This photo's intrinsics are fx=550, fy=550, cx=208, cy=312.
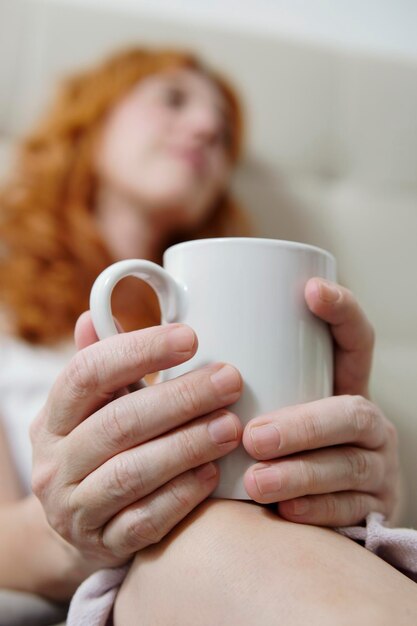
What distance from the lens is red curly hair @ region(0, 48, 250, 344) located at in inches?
43.3

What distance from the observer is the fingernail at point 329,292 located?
0.40 meters

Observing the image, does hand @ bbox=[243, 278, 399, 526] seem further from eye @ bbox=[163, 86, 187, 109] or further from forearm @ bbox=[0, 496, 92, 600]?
eye @ bbox=[163, 86, 187, 109]

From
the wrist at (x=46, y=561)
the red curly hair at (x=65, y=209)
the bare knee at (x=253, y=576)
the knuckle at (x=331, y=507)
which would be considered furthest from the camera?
the red curly hair at (x=65, y=209)

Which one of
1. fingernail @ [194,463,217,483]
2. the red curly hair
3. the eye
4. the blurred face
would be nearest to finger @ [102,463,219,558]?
fingernail @ [194,463,217,483]

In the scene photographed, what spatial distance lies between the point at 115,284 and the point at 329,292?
0.16m

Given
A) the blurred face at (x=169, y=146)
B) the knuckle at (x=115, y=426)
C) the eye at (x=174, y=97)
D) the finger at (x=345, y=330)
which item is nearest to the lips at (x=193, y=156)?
the blurred face at (x=169, y=146)

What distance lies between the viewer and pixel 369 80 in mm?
1302

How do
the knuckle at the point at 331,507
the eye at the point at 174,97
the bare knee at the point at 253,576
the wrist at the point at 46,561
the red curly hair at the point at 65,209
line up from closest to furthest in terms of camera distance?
the bare knee at the point at 253,576, the knuckle at the point at 331,507, the wrist at the point at 46,561, the red curly hair at the point at 65,209, the eye at the point at 174,97

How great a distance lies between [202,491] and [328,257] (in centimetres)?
20

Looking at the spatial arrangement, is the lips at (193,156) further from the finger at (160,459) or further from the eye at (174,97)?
the finger at (160,459)

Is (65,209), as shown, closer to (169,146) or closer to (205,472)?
(169,146)

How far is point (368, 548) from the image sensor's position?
417 mm

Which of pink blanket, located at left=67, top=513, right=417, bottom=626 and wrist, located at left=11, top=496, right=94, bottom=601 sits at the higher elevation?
pink blanket, located at left=67, top=513, right=417, bottom=626

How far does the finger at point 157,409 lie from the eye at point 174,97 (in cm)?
97
